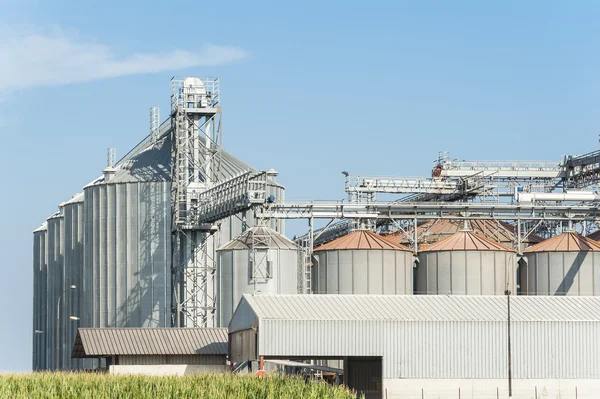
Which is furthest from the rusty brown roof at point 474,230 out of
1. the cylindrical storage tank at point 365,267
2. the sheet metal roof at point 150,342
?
the sheet metal roof at point 150,342

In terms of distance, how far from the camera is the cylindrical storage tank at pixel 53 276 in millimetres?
118125

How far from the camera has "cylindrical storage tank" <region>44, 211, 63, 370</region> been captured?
118125 mm

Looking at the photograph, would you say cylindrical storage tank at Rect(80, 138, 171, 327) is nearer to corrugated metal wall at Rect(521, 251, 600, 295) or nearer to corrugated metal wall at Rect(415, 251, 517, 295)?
corrugated metal wall at Rect(415, 251, 517, 295)

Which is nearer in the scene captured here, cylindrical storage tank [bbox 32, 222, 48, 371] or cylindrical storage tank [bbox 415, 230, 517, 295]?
cylindrical storage tank [bbox 415, 230, 517, 295]

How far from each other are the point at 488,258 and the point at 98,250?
1261 inches

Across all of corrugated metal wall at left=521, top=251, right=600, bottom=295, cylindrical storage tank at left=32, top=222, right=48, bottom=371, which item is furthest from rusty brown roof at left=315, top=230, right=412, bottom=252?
cylindrical storage tank at left=32, top=222, right=48, bottom=371

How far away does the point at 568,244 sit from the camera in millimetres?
90812

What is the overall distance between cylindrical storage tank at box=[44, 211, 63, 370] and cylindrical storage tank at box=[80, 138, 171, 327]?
17.2 m

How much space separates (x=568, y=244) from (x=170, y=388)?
1852 inches

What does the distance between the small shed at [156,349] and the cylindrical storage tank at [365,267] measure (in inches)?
407

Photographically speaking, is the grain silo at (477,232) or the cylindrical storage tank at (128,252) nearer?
the cylindrical storage tank at (128,252)

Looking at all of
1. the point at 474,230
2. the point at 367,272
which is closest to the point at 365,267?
the point at 367,272

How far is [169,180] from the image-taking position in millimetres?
99375

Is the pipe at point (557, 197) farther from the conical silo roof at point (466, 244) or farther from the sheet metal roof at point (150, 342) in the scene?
the sheet metal roof at point (150, 342)
